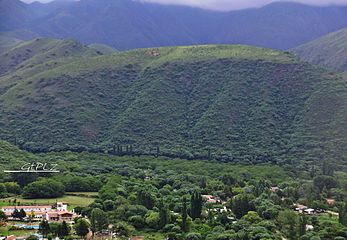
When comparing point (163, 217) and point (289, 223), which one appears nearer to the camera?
point (163, 217)

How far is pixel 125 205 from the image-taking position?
62625 millimetres

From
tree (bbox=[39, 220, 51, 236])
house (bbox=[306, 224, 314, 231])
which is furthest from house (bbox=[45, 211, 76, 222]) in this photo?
house (bbox=[306, 224, 314, 231])

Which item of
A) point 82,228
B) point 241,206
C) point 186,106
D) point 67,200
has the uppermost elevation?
point 186,106

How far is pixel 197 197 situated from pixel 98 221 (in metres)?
11.2

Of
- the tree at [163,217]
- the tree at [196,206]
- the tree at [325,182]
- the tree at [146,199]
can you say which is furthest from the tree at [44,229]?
the tree at [325,182]

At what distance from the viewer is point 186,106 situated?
12000 centimetres

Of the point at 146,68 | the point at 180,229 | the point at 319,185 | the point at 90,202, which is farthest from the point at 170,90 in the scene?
the point at 180,229

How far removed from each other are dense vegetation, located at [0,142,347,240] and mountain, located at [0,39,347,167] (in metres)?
7.86

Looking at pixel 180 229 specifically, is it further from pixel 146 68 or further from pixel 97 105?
pixel 146 68

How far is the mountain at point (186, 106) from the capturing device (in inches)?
4025

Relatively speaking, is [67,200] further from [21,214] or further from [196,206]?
[196,206]

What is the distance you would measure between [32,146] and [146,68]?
1521 inches

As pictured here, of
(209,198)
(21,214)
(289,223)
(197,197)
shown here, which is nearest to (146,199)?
(197,197)

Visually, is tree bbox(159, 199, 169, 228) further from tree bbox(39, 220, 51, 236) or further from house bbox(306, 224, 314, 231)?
house bbox(306, 224, 314, 231)
